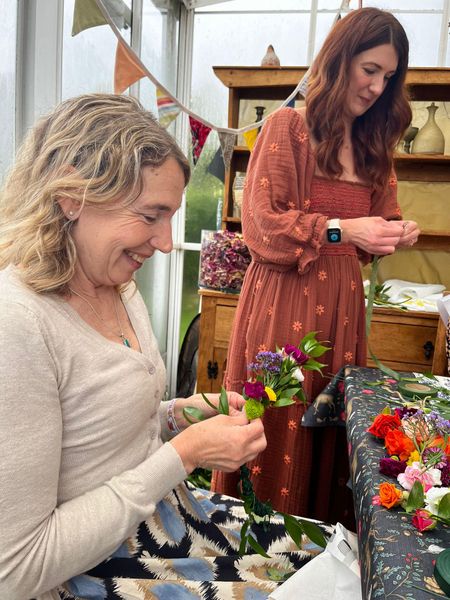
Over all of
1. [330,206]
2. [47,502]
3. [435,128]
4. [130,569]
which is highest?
[435,128]

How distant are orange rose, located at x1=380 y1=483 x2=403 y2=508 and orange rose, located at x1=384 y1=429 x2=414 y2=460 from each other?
128mm

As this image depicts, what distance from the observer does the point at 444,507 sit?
721 mm

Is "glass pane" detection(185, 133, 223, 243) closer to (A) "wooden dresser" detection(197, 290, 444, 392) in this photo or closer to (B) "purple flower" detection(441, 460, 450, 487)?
(A) "wooden dresser" detection(197, 290, 444, 392)

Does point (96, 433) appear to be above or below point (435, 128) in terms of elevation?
below

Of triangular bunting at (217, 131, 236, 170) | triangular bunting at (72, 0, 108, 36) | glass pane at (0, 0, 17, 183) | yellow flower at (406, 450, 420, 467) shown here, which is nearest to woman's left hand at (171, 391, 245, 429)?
yellow flower at (406, 450, 420, 467)

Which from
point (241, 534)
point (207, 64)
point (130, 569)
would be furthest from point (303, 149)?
point (207, 64)

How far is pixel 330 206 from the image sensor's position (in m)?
1.57

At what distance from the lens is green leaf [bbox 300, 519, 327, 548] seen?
0.95 metres

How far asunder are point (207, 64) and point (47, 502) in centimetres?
359

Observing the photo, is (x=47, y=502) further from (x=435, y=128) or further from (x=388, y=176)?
(x=435, y=128)

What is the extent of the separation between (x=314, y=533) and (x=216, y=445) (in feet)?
0.84

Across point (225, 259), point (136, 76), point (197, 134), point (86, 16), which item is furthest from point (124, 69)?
point (225, 259)

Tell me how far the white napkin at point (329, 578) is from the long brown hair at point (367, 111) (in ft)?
3.35

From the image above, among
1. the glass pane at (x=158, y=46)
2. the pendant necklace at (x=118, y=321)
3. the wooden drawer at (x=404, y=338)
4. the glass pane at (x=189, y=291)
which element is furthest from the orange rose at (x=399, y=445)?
the glass pane at (x=189, y=291)
